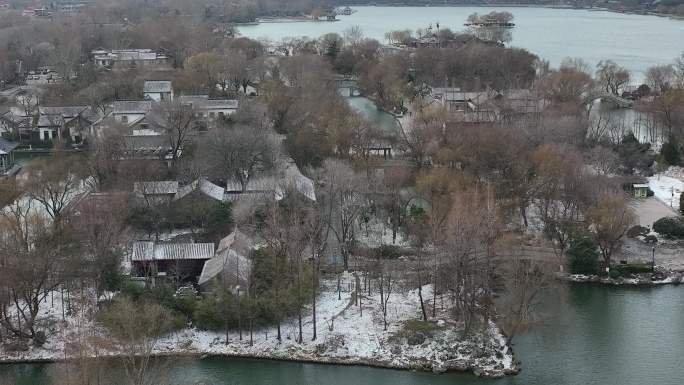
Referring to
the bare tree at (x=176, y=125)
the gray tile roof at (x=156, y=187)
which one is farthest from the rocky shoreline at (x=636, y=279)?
the bare tree at (x=176, y=125)

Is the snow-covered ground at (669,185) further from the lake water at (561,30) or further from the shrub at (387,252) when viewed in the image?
the lake water at (561,30)

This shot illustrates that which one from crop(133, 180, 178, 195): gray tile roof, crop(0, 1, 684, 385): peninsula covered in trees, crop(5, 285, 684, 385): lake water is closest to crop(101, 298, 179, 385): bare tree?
crop(0, 1, 684, 385): peninsula covered in trees

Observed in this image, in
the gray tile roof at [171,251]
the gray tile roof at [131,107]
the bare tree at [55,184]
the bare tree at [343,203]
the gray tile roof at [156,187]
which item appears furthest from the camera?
the gray tile roof at [131,107]

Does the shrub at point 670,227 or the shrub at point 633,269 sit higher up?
the shrub at point 670,227

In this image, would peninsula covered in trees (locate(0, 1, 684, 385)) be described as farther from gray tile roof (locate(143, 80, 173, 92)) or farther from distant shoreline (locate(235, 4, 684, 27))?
distant shoreline (locate(235, 4, 684, 27))

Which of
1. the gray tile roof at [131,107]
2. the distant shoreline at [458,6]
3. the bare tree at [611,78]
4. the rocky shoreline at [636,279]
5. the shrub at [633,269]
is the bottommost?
the rocky shoreline at [636,279]

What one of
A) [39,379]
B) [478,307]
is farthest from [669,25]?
[39,379]

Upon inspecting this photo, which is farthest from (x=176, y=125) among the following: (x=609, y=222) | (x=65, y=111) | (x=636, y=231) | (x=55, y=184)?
(x=636, y=231)
